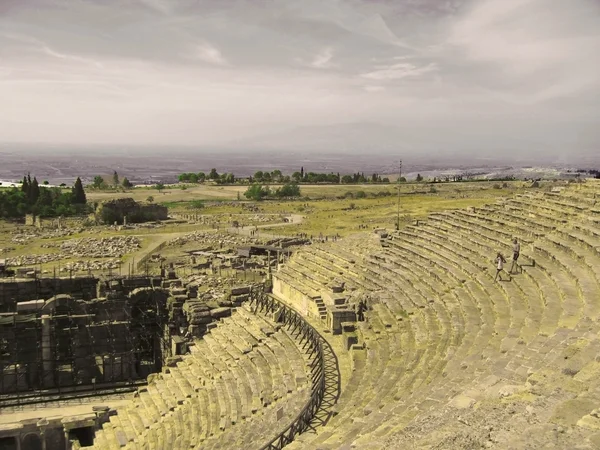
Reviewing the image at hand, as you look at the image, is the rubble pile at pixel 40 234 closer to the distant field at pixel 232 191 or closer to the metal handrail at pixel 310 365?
the distant field at pixel 232 191

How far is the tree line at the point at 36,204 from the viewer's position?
76125mm

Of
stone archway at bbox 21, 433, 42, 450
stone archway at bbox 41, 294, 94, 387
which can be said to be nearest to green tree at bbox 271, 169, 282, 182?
stone archway at bbox 41, 294, 94, 387

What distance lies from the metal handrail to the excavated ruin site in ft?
0.20

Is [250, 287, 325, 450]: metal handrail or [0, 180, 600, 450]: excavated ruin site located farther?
[250, 287, 325, 450]: metal handrail

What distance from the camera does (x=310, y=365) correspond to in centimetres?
1738

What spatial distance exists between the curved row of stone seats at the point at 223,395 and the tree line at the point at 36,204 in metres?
61.7

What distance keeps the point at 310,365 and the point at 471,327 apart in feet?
16.4

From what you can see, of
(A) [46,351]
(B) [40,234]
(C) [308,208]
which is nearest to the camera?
(A) [46,351]

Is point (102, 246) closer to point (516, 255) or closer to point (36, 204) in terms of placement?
point (36, 204)

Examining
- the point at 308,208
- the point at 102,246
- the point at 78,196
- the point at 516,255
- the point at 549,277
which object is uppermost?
the point at 516,255

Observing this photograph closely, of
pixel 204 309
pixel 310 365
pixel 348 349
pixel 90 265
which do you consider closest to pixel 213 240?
pixel 90 265

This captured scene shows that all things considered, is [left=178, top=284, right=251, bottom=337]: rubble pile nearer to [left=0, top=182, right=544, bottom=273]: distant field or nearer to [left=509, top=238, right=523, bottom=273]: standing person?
[left=509, top=238, right=523, bottom=273]: standing person

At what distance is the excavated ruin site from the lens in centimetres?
984

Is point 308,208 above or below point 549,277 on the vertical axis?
below
